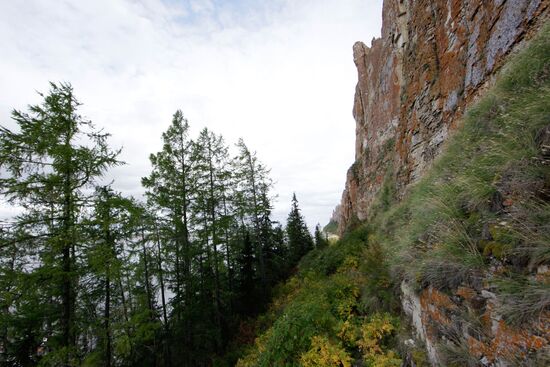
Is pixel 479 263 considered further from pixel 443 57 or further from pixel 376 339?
pixel 443 57

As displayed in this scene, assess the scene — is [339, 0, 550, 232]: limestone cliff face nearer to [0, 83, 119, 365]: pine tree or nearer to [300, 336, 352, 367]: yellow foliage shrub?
[300, 336, 352, 367]: yellow foliage shrub

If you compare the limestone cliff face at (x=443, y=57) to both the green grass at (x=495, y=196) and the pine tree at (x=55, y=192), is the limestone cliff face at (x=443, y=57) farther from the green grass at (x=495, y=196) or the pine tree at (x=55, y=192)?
the pine tree at (x=55, y=192)

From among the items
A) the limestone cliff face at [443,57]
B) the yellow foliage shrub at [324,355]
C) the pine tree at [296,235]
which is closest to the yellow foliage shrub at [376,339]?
the yellow foliage shrub at [324,355]

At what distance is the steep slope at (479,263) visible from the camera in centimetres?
185

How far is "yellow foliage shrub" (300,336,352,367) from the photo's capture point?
14.7 ft

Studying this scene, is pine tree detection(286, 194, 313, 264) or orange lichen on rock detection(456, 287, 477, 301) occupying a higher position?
pine tree detection(286, 194, 313, 264)

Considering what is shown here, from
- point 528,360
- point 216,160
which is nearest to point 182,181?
point 216,160

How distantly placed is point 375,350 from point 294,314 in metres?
2.40

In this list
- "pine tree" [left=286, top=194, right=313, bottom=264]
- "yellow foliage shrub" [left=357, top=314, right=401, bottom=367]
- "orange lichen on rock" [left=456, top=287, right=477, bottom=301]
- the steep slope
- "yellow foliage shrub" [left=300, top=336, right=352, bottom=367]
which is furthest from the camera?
"pine tree" [left=286, top=194, right=313, bottom=264]

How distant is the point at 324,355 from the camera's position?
184 inches

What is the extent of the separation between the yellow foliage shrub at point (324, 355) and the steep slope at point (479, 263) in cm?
2

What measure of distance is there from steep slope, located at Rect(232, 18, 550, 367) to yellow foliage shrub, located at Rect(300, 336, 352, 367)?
0.07 feet

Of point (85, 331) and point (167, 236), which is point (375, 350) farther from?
point (167, 236)

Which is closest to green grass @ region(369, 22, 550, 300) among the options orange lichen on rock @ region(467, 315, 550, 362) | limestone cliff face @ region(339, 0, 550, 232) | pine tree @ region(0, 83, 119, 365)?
orange lichen on rock @ region(467, 315, 550, 362)
